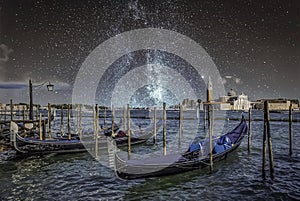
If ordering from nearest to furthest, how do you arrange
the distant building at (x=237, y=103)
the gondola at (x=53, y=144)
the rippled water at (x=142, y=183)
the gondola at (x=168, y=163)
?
the rippled water at (x=142, y=183), the gondola at (x=168, y=163), the gondola at (x=53, y=144), the distant building at (x=237, y=103)

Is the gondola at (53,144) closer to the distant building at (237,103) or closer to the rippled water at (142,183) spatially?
the rippled water at (142,183)

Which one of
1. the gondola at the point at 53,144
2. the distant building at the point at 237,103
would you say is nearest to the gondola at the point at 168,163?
the gondola at the point at 53,144

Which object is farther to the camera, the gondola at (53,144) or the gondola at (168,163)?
the gondola at (53,144)

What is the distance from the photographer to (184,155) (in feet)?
27.7

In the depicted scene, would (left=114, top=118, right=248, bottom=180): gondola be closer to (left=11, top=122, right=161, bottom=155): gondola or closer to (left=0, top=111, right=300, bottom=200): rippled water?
(left=0, top=111, right=300, bottom=200): rippled water

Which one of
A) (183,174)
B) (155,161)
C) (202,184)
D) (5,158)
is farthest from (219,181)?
(5,158)

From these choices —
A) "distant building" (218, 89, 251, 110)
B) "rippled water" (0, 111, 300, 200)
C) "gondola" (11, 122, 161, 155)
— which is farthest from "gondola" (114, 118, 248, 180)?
"distant building" (218, 89, 251, 110)

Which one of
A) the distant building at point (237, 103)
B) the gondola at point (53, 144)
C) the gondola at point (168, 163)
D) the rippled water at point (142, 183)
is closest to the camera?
the rippled water at point (142, 183)

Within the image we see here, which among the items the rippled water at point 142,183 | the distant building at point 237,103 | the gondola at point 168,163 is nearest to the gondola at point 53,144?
the rippled water at point 142,183

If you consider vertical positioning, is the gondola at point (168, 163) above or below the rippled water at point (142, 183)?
above

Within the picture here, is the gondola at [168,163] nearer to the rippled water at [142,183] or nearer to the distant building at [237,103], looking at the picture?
the rippled water at [142,183]

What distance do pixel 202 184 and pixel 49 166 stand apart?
6279 mm

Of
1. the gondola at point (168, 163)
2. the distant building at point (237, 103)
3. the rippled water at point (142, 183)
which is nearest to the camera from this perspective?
the rippled water at point (142, 183)

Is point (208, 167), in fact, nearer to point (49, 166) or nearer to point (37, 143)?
point (49, 166)
